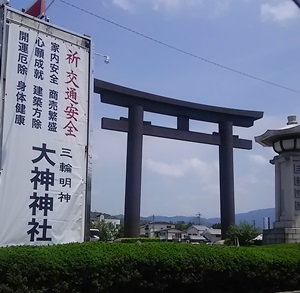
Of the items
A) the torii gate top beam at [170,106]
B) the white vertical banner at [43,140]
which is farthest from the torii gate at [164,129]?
the white vertical banner at [43,140]

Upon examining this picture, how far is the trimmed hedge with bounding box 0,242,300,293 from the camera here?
5.21m

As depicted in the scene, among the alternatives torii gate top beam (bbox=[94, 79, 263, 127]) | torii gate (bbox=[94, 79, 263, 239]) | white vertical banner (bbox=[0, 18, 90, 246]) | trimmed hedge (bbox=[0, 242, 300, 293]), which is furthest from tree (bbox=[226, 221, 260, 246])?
white vertical banner (bbox=[0, 18, 90, 246])

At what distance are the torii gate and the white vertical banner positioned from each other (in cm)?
1382

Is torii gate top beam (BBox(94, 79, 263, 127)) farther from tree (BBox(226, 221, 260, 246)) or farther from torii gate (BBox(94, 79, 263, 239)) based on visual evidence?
tree (BBox(226, 221, 260, 246))

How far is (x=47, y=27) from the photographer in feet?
22.2

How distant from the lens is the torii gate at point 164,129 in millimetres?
21688

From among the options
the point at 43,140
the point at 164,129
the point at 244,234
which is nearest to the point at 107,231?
the point at 164,129

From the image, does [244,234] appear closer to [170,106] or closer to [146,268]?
[170,106]

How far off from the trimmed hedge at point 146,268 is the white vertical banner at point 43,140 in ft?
2.20

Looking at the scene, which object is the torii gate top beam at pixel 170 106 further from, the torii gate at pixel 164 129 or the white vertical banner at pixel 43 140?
the white vertical banner at pixel 43 140

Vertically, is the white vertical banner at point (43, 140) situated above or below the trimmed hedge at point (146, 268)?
above

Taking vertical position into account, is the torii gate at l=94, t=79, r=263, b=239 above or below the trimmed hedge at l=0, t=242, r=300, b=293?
above

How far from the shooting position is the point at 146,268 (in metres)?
6.18

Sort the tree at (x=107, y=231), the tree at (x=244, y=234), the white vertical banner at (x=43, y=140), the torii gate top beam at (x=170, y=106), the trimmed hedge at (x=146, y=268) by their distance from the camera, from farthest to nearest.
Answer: the tree at (x=107, y=231) < the torii gate top beam at (x=170, y=106) < the tree at (x=244, y=234) < the white vertical banner at (x=43, y=140) < the trimmed hedge at (x=146, y=268)
